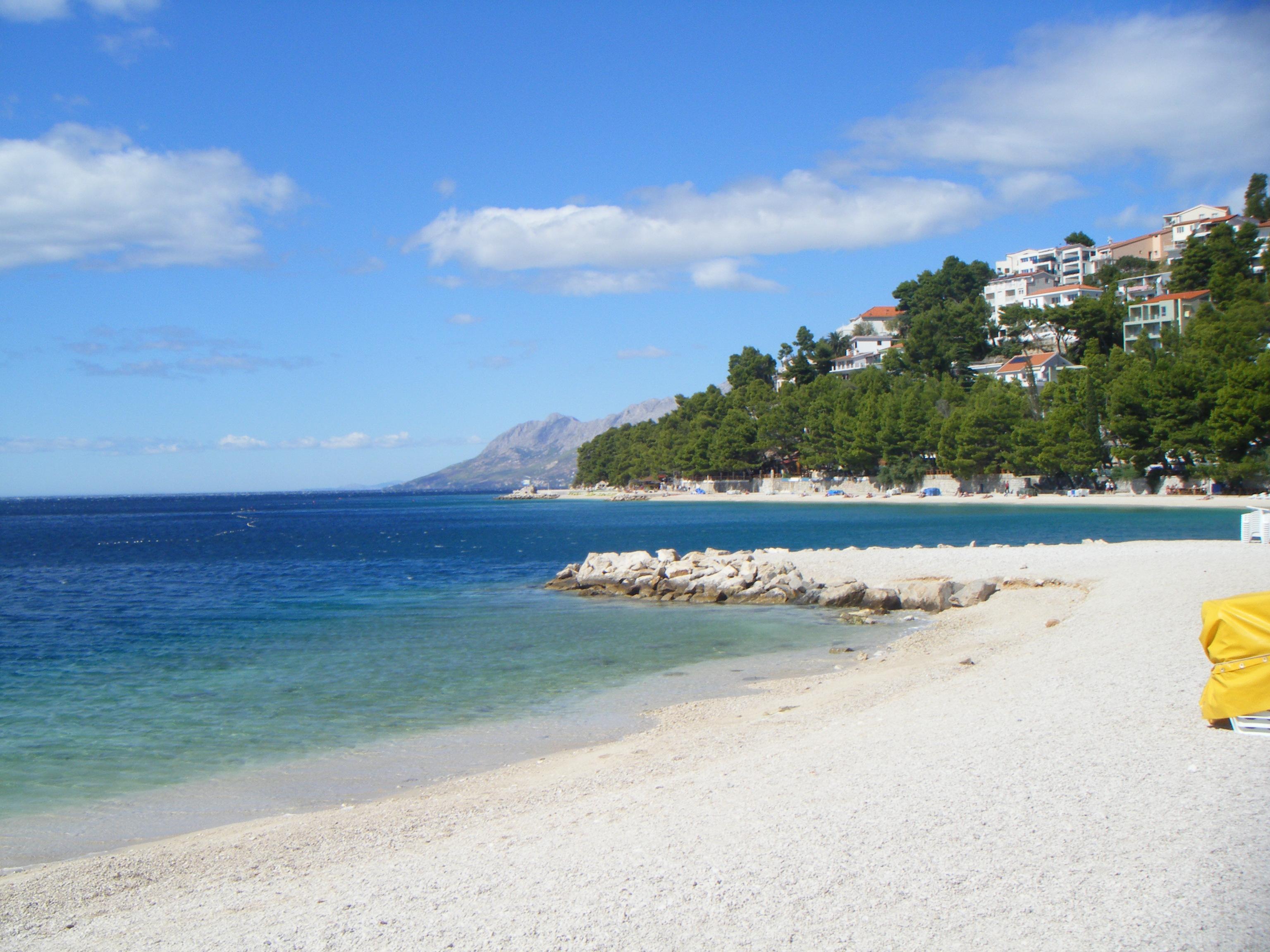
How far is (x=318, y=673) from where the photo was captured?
19.7m

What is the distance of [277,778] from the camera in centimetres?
1230

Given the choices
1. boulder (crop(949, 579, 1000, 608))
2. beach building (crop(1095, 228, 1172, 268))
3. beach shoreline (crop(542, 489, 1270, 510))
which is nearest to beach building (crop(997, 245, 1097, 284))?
beach building (crop(1095, 228, 1172, 268))

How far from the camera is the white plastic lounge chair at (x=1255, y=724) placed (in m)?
9.04

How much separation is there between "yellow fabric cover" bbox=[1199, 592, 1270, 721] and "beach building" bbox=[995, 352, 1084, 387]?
110363 millimetres

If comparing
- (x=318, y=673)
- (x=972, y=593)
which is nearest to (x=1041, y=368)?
(x=972, y=593)

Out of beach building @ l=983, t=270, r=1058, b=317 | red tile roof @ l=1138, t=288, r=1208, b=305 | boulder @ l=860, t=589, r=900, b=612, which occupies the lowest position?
boulder @ l=860, t=589, r=900, b=612

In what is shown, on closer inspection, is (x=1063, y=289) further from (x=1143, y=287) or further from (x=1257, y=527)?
(x=1257, y=527)

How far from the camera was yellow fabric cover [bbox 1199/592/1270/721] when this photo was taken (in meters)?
9.02

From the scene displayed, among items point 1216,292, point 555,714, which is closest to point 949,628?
point 555,714

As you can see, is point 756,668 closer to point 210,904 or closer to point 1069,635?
point 1069,635

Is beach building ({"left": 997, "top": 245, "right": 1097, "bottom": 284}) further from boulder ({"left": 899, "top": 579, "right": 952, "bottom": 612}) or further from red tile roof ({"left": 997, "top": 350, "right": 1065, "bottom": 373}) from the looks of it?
boulder ({"left": 899, "top": 579, "right": 952, "bottom": 612})

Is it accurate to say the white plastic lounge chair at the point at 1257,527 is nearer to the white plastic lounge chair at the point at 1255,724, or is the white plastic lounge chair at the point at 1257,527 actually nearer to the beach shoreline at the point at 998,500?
the white plastic lounge chair at the point at 1255,724

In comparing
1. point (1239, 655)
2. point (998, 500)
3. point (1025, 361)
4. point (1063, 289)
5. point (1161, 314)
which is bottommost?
point (998, 500)

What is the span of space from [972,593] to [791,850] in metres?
20.3
